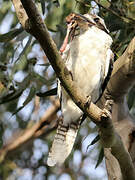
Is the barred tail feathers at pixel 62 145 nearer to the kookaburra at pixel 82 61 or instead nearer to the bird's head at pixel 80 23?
the kookaburra at pixel 82 61

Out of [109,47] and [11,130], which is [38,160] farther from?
[109,47]

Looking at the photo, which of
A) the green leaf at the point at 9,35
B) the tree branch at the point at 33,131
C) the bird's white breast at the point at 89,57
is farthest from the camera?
the tree branch at the point at 33,131

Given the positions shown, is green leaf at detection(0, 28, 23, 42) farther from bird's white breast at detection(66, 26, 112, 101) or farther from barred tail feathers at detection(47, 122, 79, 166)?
barred tail feathers at detection(47, 122, 79, 166)

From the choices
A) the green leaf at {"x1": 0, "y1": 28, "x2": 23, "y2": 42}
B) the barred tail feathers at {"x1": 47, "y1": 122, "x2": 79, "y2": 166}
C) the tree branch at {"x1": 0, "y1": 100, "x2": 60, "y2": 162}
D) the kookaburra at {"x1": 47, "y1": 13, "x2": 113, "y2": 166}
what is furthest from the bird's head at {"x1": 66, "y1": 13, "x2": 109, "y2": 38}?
the tree branch at {"x1": 0, "y1": 100, "x2": 60, "y2": 162}

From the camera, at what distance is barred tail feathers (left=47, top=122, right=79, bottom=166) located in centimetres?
223

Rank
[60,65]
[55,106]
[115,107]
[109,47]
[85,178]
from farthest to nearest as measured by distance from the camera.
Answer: [85,178] < [55,106] < [109,47] < [115,107] < [60,65]

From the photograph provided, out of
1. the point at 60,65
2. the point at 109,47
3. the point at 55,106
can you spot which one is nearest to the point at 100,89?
the point at 109,47

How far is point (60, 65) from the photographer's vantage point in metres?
1.48

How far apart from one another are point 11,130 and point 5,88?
1.80m

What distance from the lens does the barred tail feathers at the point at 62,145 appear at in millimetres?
2232

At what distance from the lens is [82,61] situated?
7.21 ft

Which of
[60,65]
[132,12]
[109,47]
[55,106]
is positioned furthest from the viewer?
[55,106]

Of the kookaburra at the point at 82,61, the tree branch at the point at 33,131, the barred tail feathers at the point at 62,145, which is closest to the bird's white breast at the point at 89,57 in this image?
the kookaburra at the point at 82,61

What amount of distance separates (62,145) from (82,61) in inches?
18.4
